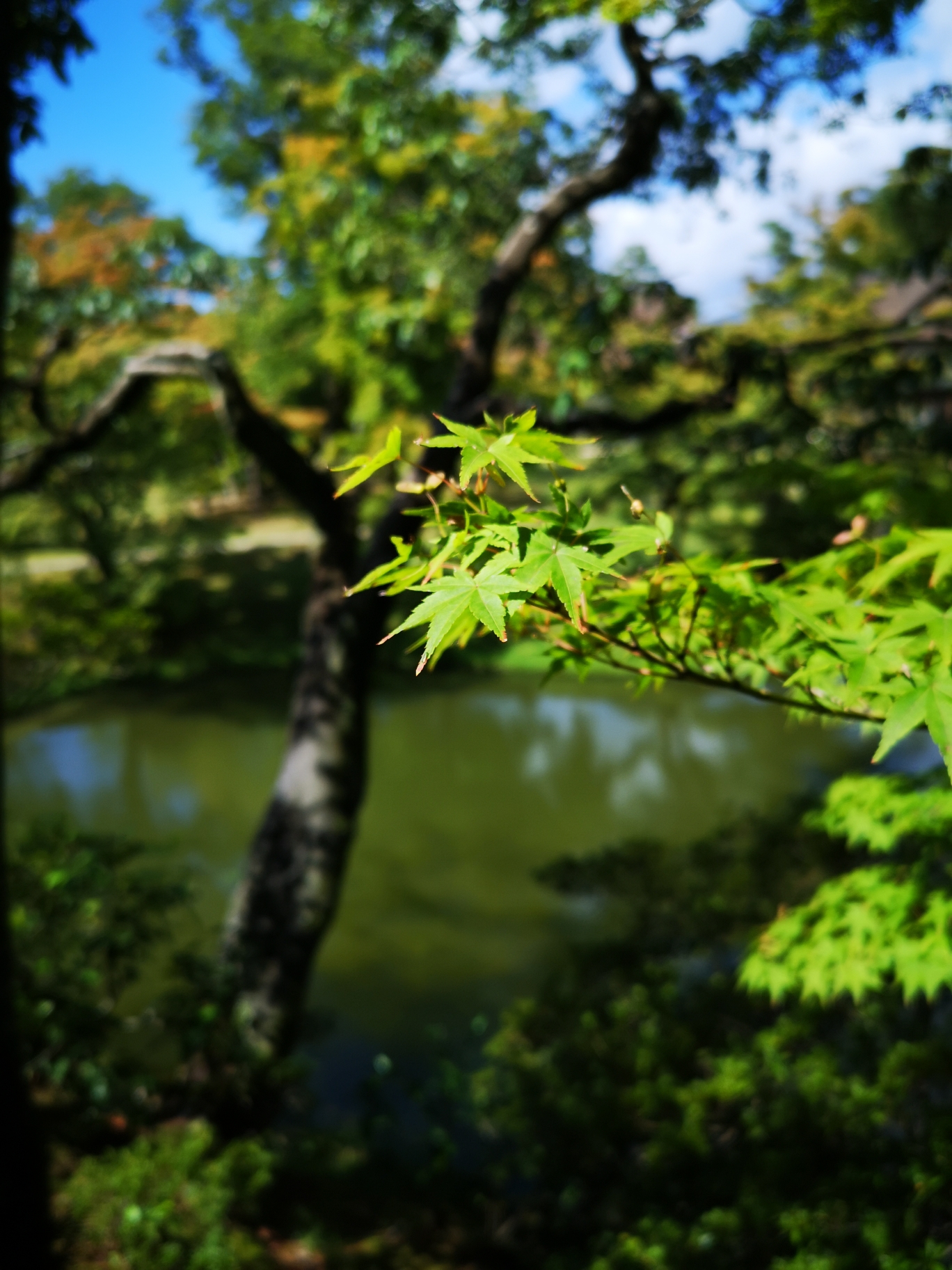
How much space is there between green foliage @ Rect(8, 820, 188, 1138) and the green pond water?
61 centimetres

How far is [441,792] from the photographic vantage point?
8.70m

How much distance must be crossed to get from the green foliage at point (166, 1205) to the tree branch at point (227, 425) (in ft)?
8.23

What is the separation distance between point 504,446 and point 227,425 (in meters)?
3.13

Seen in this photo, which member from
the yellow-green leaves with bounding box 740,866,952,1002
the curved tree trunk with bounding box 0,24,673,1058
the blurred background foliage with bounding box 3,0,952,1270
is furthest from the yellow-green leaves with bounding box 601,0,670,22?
the yellow-green leaves with bounding box 740,866,952,1002

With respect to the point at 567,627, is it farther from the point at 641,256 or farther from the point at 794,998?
the point at 641,256

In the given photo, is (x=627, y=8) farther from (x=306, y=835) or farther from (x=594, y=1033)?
(x=594, y=1033)

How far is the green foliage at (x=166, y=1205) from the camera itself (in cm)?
259

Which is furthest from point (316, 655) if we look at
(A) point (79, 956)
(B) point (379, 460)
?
(B) point (379, 460)

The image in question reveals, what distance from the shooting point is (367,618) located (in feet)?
12.8

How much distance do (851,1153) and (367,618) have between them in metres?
Answer: 2.75

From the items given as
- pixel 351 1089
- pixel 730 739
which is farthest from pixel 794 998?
pixel 730 739

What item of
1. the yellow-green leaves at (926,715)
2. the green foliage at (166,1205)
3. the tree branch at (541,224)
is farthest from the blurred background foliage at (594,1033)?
the yellow-green leaves at (926,715)

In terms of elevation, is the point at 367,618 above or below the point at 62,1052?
above

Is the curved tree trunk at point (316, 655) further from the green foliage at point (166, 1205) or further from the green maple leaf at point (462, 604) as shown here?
the green maple leaf at point (462, 604)
